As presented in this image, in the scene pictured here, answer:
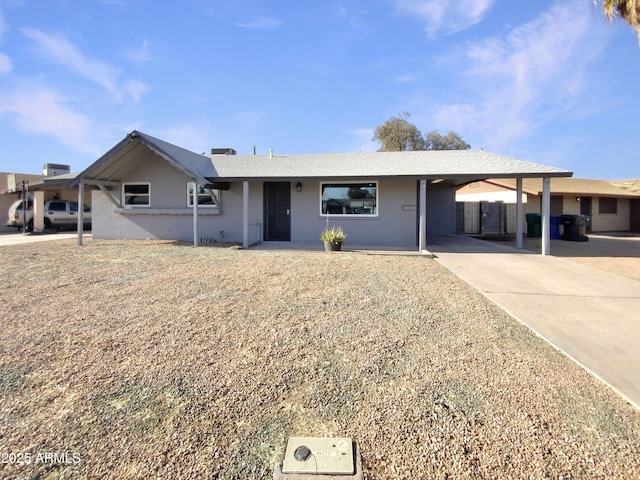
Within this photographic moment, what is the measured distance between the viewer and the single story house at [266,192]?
1220 centimetres

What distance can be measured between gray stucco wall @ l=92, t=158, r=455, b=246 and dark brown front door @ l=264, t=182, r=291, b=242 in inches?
8.2

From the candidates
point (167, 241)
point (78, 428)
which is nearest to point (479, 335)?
point (78, 428)

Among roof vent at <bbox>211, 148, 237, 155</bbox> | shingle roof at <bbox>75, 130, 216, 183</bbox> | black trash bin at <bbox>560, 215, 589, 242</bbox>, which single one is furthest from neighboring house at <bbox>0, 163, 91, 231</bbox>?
black trash bin at <bbox>560, 215, 589, 242</bbox>

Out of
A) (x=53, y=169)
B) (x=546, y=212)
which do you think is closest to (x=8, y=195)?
(x=53, y=169)

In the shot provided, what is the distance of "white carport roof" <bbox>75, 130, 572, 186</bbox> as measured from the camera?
1149 centimetres

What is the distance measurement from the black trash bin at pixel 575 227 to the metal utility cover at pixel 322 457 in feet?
59.0

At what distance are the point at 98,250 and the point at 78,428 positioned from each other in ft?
33.4

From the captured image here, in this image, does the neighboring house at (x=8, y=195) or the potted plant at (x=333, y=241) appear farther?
the neighboring house at (x=8, y=195)

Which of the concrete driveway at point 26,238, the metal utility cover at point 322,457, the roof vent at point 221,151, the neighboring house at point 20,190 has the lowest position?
the metal utility cover at point 322,457

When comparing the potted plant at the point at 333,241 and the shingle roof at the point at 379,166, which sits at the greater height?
the shingle roof at the point at 379,166

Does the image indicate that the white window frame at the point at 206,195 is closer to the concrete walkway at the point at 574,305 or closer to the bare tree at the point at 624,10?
the concrete walkway at the point at 574,305

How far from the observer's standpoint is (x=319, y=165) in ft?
44.7

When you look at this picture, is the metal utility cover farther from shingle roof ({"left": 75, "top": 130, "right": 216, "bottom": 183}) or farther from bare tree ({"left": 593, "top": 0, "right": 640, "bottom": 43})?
bare tree ({"left": 593, "top": 0, "right": 640, "bottom": 43})

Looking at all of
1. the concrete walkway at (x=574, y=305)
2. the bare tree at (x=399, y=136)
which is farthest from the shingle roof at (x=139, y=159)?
the bare tree at (x=399, y=136)
